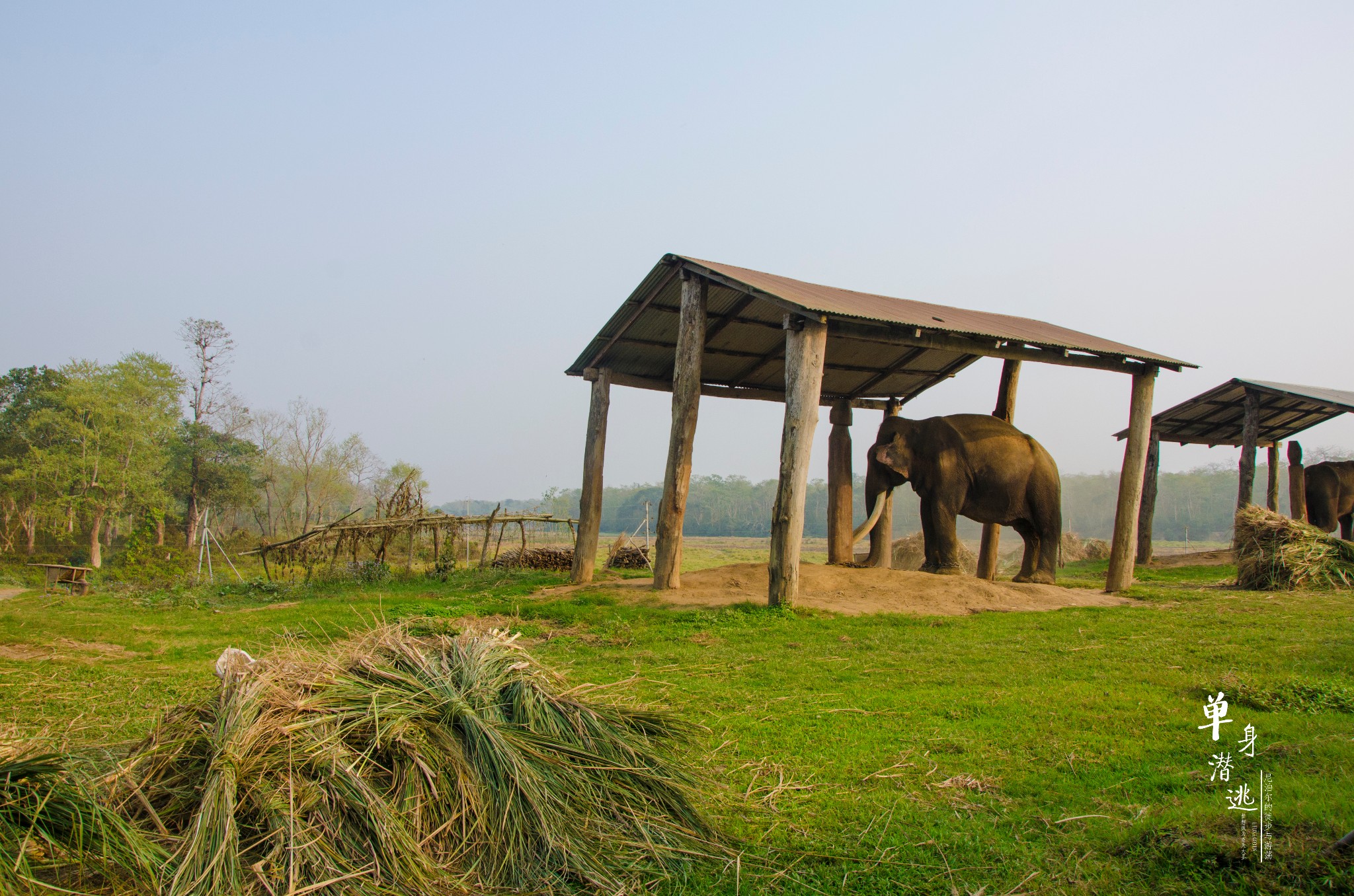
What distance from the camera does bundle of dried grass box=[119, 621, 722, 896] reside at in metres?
2.51

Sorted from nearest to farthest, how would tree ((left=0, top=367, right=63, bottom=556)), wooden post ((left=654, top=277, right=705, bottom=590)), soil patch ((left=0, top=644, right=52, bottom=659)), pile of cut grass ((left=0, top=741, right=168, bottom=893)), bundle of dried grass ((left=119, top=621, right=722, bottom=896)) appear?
pile of cut grass ((left=0, top=741, right=168, bottom=893)) → bundle of dried grass ((left=119, top=621, right=722, bottom=896)) → soil patch ((left=0, top=644, right=52, bottom=659)) → wooden post ((left=654, top=277, right=705, bottom=590)) → tree ((left=0, top=367, right=63, bottom=556))

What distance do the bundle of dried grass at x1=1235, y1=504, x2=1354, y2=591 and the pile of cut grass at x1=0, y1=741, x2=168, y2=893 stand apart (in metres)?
14.4

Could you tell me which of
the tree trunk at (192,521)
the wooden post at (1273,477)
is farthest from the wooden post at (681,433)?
the tree trunk at (192,521)

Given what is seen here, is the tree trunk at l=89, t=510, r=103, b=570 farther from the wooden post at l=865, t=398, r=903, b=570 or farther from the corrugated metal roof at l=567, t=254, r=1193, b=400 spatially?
the wooden post at l=865, t=398, r=903, b=570

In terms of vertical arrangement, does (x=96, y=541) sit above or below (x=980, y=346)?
below

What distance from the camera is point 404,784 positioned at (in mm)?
2893

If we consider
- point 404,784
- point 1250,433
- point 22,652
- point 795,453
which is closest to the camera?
point 404,784

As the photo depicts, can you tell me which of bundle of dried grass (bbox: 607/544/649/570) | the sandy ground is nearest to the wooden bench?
bundle of dried grass (bbox: 607/544/649/570)

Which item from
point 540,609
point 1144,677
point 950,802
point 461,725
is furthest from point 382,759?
point 540,609

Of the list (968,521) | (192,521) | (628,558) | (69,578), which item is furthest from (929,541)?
(968,521)

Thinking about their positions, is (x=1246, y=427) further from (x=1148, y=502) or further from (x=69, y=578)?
(x=69, y=578)

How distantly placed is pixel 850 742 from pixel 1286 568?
11299 millimetres

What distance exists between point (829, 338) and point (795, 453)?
180 inches

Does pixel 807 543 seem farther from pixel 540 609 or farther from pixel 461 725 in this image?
pixel 461 725
